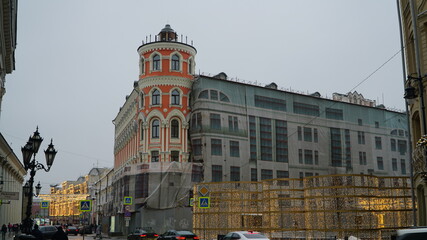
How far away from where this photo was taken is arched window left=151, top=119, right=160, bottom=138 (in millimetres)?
48969

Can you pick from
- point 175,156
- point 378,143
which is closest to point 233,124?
point 175,156

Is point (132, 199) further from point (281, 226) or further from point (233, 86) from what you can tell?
point (281, 226)

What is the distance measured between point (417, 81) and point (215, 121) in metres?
30.6

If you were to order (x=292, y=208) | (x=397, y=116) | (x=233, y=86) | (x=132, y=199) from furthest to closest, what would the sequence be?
1. (x=397, y=116)
2. (x=233, y=86)
3. (x=132, y=199)
4. (x=292, y=208)

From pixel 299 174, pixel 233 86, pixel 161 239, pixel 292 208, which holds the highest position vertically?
pixel 233 86

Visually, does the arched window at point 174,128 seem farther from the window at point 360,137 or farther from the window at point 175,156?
the window at point 360,137

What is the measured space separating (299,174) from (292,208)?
24.9m

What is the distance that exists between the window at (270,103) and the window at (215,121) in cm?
560

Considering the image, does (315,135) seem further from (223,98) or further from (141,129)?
(141,129)

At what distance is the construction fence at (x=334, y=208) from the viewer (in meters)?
27.1

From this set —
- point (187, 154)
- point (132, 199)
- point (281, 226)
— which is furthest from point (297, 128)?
point (281, 226)

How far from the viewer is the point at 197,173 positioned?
48062mm

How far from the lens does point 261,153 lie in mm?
52031

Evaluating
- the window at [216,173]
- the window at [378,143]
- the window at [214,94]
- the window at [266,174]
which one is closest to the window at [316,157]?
the window at [266,174]
